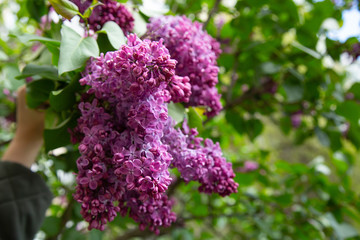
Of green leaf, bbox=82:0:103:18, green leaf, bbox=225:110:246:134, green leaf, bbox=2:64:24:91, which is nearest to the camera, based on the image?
green leaf, bbox=82:0:103:18

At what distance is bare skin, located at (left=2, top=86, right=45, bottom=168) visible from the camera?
803 mm

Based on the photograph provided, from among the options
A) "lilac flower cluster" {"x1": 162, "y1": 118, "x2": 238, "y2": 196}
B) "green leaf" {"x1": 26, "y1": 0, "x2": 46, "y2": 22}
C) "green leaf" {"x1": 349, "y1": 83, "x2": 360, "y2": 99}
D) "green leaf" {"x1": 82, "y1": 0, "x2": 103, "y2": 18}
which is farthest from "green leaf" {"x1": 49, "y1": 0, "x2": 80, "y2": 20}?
"green leaf" {"x1": 349, "y1": 83, "x2": 360, "y2": 99}

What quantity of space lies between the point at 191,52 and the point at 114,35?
0.39 feet

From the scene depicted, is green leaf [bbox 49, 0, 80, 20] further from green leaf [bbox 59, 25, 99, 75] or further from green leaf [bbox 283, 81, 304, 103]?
green leaf [bbox 283, 81, 304, 103]

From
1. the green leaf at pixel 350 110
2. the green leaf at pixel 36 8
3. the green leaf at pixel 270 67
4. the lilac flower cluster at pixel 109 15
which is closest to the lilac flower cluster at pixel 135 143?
the lilac flower cluster at pixel 109 15

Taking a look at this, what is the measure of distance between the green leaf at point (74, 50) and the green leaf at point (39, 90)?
150 millimetres

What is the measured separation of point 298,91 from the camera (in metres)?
1.06

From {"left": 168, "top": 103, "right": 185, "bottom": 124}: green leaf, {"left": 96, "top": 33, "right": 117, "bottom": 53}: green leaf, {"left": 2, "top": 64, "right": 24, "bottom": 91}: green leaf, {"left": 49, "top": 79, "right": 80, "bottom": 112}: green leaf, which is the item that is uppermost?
{"left": 96, "top": 33, "right": 117, "bottom": 53}: green leaf

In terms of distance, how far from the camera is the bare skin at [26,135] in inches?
31.6

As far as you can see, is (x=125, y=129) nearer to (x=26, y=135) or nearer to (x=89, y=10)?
(x=89, y=10)

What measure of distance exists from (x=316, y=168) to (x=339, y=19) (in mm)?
569

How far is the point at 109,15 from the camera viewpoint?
508 millimetres

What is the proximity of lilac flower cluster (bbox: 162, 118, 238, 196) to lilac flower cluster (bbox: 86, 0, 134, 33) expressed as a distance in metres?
0.20

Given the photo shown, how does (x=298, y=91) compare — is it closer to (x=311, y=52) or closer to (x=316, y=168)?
(x=311, y=52)
